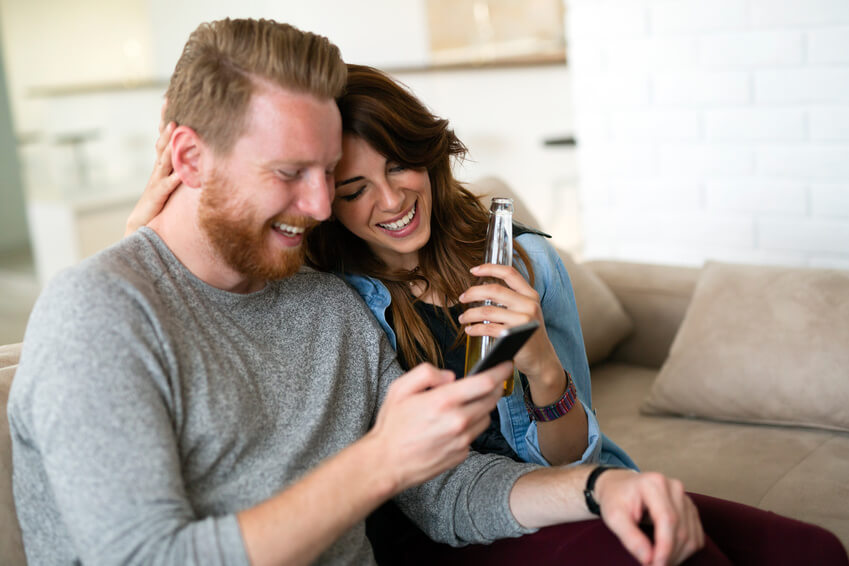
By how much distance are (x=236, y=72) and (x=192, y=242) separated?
0.78 feet

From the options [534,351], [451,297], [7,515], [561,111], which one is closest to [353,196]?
[451,297]

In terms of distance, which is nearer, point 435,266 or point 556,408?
point 556,408

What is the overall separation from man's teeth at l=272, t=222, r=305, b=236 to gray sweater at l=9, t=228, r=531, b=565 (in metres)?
0.12

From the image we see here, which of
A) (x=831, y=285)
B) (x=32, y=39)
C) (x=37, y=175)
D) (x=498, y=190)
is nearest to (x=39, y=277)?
(x=37, y=175)

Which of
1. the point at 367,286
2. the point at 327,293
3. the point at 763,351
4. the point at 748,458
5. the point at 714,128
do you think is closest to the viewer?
the point at 327,293

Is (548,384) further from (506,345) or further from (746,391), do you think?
(746,391)

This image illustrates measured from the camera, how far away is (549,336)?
4.96ft

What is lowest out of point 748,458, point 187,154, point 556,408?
point 748,458

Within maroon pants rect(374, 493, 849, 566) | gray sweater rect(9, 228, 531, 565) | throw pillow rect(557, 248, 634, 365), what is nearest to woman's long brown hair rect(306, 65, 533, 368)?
gray sweater rect(9, 228, 531, 565)

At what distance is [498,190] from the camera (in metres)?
2.13

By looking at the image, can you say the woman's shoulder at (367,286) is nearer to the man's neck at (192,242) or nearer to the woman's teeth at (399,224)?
the woman's teeth at (399,224)

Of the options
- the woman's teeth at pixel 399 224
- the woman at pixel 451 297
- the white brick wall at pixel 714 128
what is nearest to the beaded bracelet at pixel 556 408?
the woman at pixel 451 297

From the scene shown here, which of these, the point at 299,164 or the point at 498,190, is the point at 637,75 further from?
the point at 299,164

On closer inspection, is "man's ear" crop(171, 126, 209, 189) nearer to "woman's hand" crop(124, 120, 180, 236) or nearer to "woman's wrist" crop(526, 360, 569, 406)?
"woman's hand" crop(124, 120, 180, 236)
